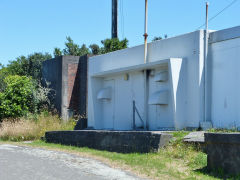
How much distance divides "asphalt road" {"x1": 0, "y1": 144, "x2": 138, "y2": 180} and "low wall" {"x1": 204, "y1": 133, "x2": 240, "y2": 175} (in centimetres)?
178

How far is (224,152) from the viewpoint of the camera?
8750 millimetres

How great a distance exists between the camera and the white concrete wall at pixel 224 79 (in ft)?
42.2

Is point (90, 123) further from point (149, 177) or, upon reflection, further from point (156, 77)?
point (149, 177)

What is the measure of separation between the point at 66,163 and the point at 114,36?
18.4m

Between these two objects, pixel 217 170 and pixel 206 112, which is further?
pixel 206 112

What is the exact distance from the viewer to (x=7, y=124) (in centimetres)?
1953

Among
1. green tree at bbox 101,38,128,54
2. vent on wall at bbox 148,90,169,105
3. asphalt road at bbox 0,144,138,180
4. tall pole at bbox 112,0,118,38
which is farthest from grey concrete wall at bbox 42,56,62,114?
asphalt road at bbox 0,144,138,180

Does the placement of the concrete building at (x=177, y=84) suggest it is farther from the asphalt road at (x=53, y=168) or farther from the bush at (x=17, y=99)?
the bush at (x=17, y=99)

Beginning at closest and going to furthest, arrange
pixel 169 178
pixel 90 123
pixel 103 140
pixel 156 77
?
pixel 169 178 < pixel 103 140 < pixel 156 77 < pixel 90 123

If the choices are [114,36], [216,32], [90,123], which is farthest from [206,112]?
[114,36]

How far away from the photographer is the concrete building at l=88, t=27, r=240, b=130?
13148mm

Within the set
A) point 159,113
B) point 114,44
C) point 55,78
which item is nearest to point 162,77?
point 159,113

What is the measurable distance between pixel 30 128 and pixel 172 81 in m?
7.85

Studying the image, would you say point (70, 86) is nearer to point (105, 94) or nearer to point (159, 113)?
point (105, 94)
